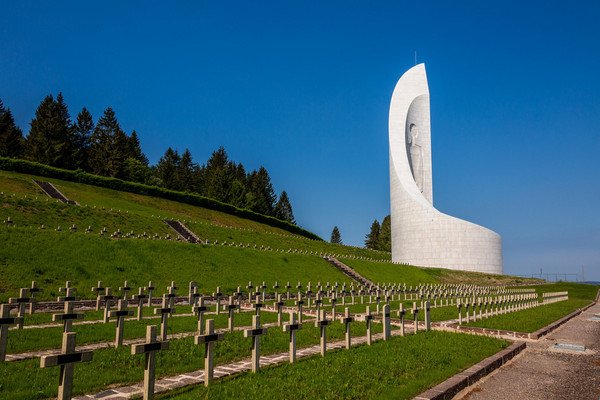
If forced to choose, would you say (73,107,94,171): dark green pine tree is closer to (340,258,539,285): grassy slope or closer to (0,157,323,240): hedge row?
(0,157,323,240): hedge row

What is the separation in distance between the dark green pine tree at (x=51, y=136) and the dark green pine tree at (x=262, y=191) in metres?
34.8

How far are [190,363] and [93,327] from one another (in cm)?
486

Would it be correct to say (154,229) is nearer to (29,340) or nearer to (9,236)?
(9,236)

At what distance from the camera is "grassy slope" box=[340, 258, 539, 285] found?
1596 inches

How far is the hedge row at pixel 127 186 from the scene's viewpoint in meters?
52.8

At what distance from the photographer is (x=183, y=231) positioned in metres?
41.9

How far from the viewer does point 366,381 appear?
6.62 metres

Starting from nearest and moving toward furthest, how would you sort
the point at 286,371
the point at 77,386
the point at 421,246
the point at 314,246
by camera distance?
1. the point at 77,386
2. the point at 286,371
3. the point at 314,246
4. the point at 421,246

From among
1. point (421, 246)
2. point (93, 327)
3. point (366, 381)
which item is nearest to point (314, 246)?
point (421, 246)

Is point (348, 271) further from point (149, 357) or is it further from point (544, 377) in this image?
point (149, 357)

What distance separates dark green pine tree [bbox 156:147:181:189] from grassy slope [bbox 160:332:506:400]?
75185mm

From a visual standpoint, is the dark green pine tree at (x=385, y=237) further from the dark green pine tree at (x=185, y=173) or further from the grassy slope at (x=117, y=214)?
the dark green pine tree at (x=185, y=173)

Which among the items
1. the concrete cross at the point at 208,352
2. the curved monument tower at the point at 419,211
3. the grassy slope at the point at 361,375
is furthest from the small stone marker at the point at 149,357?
the curved monument tower at the point at 419,211

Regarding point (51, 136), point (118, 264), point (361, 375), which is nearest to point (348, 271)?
point (118, 264)
